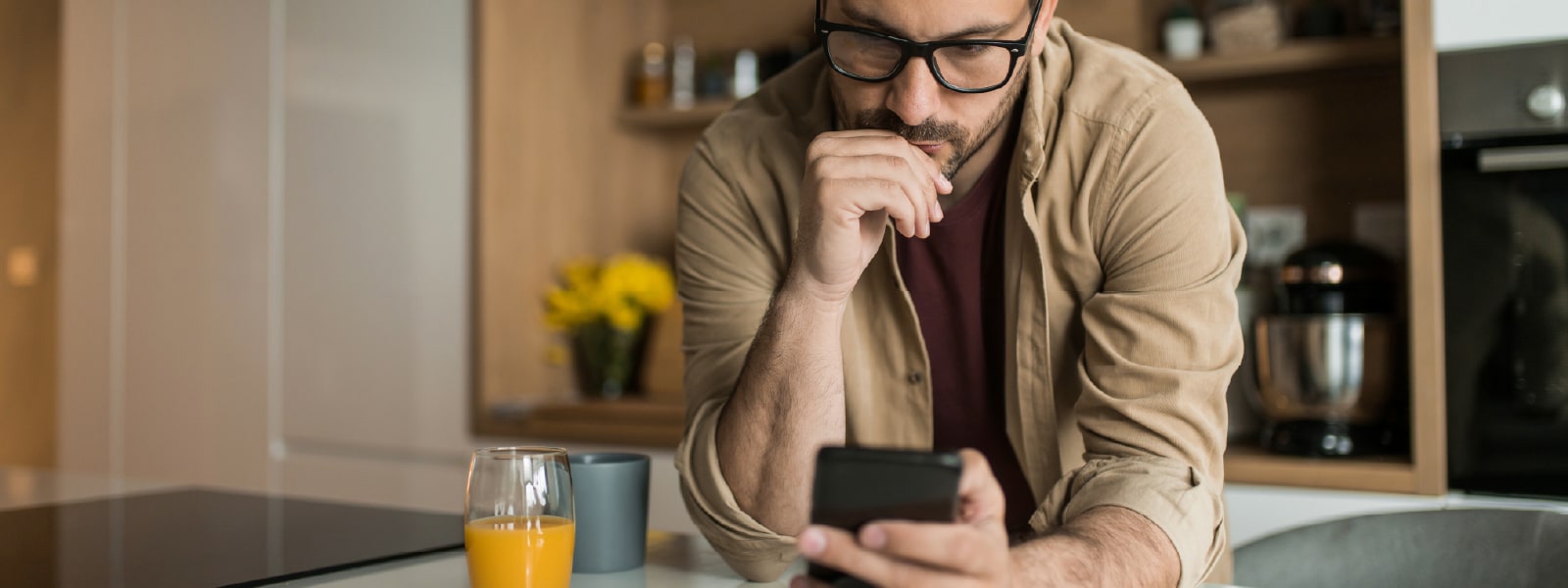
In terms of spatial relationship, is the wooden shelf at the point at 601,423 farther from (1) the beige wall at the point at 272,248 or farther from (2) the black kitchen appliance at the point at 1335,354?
(2) the black kitchen appliance at the point at 1335,354

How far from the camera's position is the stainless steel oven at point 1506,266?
1759 millimetres

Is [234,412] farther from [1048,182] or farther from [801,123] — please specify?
[1048,182]

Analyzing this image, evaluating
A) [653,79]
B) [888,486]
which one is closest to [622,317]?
[653,79]

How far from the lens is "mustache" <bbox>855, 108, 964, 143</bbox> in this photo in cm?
108

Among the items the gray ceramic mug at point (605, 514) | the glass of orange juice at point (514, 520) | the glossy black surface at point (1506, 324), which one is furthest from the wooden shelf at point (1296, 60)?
the glass of orange juice at point (514, 520)

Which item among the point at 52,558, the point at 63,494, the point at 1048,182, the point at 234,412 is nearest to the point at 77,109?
the point at 234,412

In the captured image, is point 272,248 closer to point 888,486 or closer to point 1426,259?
point 1426,259

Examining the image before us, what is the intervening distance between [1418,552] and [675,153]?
211 centimetres

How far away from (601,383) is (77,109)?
5.72ft

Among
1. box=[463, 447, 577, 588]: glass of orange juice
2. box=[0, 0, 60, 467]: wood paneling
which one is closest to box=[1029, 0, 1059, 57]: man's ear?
box=[463, 447, 577, 588]: glass of orange juice

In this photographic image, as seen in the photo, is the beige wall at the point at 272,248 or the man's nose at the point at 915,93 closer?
the man's nose at the point at 915,93

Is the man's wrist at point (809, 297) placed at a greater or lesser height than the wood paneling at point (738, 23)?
lesser

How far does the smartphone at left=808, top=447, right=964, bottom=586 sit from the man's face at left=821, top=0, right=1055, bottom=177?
0.51 meters

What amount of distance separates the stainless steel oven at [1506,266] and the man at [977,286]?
2.78 feet
